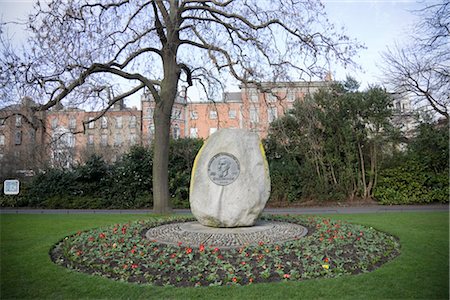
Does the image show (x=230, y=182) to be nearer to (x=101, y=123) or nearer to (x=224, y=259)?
(x=224, y=259)

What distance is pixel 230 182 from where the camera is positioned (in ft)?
27.1

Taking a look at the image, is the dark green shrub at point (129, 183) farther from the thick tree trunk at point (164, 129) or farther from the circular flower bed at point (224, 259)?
the circular flower bed at point (224, 259)

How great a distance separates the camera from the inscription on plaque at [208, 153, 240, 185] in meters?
8.29

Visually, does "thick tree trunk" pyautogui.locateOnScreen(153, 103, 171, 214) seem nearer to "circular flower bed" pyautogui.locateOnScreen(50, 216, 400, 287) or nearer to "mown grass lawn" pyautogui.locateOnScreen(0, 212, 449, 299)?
"circular flower bed" pyautogui.locateOnScreen(50, 216, 400, 287)

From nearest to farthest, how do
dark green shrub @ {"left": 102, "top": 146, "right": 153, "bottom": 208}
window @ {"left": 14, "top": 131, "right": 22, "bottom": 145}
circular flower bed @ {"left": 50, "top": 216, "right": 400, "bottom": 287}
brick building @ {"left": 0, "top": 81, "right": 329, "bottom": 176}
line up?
circular flower bed @ {"left": 50, "top": 216, "right": 400, "bottom": 287} → brick building @ {"left": 0, "top": 81, "right": 329, "bottom": 176} → dark green shrub @ {"left": 102, "top": 146, "right": 153, "bottom": 208} → window @ {"left": 14, "top": 131, "right": 22, "bottom": 145}

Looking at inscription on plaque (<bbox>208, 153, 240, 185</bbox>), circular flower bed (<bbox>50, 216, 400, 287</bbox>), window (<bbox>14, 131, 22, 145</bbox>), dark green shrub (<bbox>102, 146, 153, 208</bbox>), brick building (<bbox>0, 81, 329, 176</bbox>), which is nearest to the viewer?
circular flower bed (<bbox>50, 216, 400, 287</bbox>)

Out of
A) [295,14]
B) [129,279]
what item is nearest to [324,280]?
[129,279]

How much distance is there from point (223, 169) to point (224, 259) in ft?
9.08

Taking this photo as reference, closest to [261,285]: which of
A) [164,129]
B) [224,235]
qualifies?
[224,235]

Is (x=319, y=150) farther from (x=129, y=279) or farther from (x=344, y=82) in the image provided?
(x=129, y=279)

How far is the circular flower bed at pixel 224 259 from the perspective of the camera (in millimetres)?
5328

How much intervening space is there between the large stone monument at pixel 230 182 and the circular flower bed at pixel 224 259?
151cm

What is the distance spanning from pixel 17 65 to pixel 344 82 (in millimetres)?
15933

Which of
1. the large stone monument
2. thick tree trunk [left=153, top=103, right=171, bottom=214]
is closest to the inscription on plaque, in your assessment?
the large stone monument
